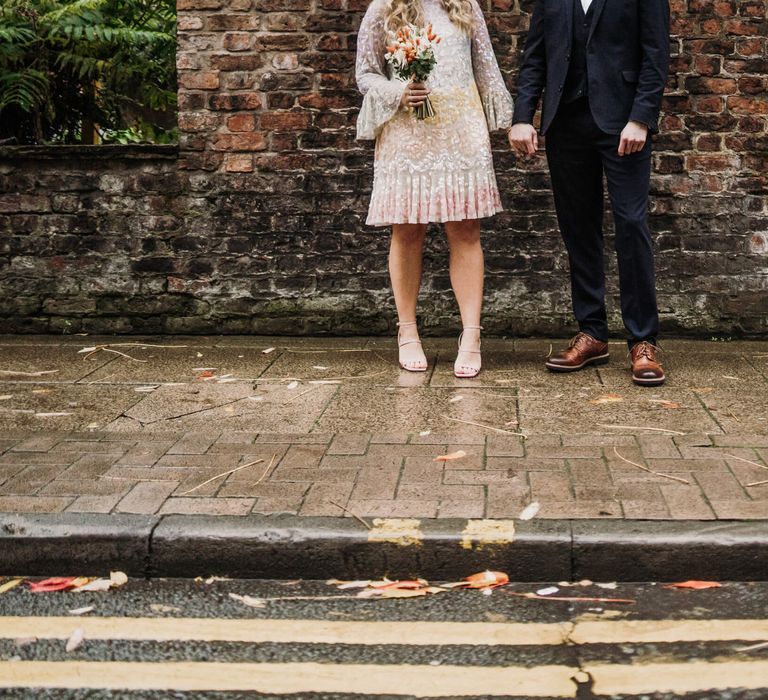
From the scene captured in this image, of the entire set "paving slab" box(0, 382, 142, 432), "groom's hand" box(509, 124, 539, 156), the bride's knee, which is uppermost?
"groom's hand" box(509, 124, 539, 156)

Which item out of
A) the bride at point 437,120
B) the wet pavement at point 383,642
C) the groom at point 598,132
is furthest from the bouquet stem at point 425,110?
the wet pavement at point 383,642

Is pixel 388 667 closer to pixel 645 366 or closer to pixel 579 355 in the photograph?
pixel 645 366

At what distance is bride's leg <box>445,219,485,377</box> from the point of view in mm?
5453

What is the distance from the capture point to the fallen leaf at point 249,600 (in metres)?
3.18

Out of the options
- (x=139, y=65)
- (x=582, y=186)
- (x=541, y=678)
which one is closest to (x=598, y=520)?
(x=541, y=678)

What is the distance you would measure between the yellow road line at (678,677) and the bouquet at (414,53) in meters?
3.04

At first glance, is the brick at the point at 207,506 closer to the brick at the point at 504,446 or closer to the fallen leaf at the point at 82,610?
the fallen leaf at the point at 82,610

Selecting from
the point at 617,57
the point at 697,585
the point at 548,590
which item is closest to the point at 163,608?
the point at 548,590

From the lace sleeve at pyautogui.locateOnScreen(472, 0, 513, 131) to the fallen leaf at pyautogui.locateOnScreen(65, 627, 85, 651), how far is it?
10.6 ft

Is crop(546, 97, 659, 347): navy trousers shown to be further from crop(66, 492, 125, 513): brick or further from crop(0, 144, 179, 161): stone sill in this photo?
crop(66, 492, 125, 513): brick

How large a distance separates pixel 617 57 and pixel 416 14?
0.92m

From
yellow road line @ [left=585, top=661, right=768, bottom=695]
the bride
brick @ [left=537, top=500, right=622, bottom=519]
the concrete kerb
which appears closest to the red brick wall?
the bride

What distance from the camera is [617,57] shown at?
5.14 metres

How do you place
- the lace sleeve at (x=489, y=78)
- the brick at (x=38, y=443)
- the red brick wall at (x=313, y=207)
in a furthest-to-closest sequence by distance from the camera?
1. the red brick wall at (x=313, y=207)
2. the lace sleeve at (x=489, y=78)
3. the brick at (x=38, y=443)
